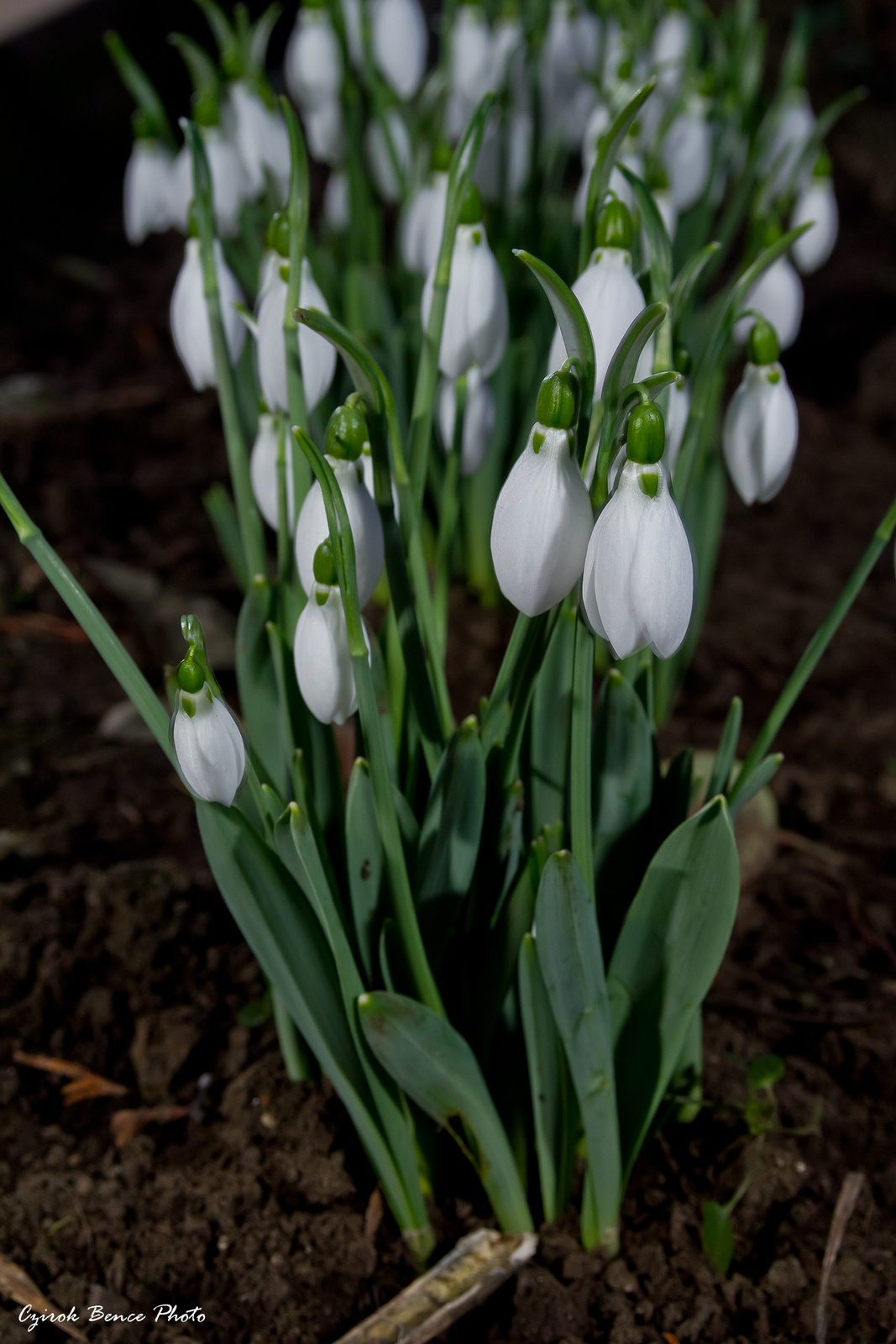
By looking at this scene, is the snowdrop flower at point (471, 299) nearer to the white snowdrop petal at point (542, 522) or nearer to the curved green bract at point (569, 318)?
the curved green bract at point (569, 318)

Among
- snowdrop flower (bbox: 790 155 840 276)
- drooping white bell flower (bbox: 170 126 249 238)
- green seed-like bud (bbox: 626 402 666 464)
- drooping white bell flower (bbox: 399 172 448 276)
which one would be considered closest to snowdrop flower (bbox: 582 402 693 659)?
green seed-like bud (bbox: 626 402 666 464)

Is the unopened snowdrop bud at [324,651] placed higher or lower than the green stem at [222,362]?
lower

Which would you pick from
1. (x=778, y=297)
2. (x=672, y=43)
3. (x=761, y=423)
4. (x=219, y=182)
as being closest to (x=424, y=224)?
(x=219, y=182)

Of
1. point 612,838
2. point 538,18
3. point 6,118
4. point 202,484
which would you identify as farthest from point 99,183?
point 612,838

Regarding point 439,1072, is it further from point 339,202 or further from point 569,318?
point 339,202

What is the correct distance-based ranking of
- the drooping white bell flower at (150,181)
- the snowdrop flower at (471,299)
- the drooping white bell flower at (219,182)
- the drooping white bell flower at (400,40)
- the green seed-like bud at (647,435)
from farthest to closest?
the drooping white bell flower at (400,40) → the drooping white bell flower at (150,181) → the drooping white bell flower at (219,182) → the snowdrop flower at (471,299) → the green seed-like bud at (647,435)

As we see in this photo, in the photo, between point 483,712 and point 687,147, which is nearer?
point 483,712

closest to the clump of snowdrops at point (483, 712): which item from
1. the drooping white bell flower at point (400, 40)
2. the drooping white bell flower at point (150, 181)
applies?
the drooping white bell flower at point (150, 181)

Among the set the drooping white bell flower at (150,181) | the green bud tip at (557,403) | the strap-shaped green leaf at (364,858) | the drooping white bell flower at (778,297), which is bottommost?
the strap-shaped green leaf at (364,858)
